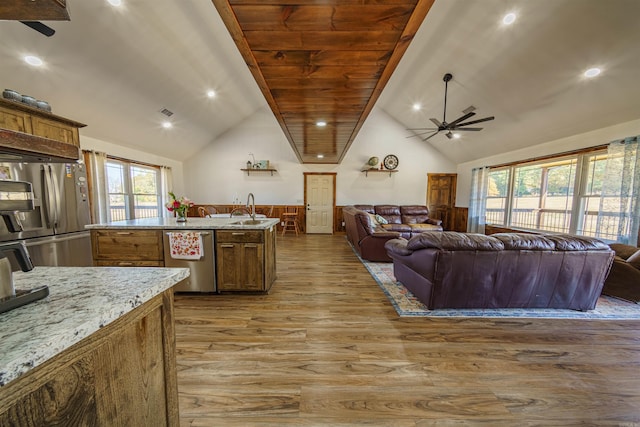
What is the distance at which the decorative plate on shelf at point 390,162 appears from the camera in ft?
22.7

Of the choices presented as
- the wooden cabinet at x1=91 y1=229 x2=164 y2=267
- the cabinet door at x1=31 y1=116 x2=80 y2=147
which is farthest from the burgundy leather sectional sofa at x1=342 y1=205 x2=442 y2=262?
the cabinet door at x1=31 y1=116 x2=80 y2=147

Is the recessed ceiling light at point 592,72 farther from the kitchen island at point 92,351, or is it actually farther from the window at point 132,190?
the window at point 132,190

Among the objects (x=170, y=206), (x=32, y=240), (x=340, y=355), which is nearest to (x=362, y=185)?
(x=170, y=206)

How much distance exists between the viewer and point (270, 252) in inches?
119

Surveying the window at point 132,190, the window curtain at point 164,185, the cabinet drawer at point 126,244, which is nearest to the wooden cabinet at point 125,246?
the cabinet drawer at point 126,244

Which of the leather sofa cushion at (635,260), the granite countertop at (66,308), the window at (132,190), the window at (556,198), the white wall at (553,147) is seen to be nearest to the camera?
the granite countertop at (66,308)

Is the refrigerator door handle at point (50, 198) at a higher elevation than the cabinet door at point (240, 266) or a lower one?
higher

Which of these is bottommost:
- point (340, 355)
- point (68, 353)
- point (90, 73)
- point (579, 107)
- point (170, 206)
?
point (340, 355)

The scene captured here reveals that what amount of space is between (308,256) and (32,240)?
146 inches

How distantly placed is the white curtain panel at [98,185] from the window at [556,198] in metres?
8.21

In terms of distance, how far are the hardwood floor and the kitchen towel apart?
55 cm

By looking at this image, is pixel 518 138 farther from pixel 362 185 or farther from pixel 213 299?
pixel 213 299

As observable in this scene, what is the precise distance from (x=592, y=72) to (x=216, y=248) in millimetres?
5185

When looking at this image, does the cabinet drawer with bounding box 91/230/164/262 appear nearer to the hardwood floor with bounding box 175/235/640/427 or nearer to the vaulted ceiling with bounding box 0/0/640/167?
the hardwood floor with bounding box 175/235/640/427
